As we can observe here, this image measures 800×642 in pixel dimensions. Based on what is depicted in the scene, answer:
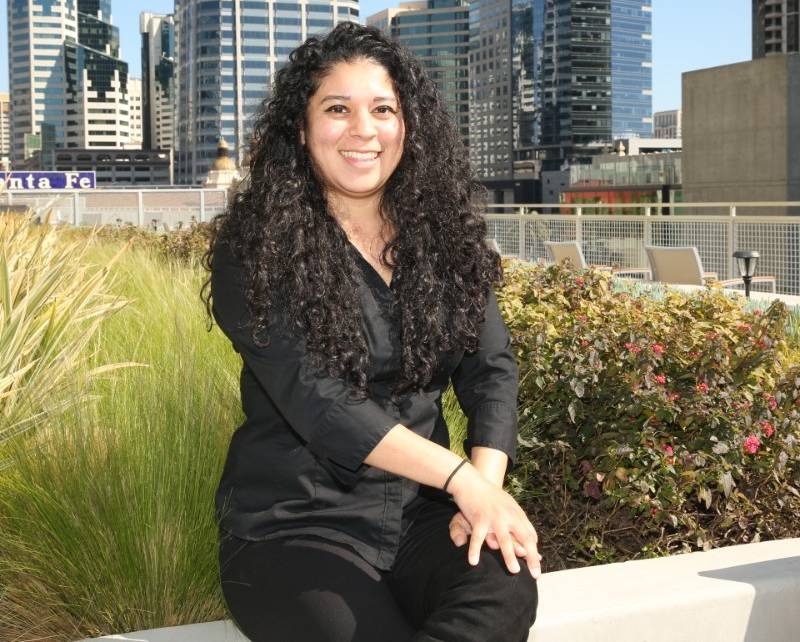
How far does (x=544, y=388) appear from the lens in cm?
351

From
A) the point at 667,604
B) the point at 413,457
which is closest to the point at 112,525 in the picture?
the point at 413,457

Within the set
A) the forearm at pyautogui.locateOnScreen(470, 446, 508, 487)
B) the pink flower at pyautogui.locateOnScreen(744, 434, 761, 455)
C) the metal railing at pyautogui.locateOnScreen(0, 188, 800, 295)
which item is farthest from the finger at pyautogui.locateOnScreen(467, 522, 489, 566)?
the metal railing at pyautogui.locateOnScreen(0, 188, 800, 295)

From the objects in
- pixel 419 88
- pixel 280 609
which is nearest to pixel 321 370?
pixel 280 609

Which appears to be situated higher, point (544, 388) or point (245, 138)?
point (245, 138)

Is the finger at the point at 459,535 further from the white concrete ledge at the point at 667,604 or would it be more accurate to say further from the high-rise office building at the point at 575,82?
the high-rise office building at the point at 575,82

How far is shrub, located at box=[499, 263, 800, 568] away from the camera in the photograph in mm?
3090

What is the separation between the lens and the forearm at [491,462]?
2.22m

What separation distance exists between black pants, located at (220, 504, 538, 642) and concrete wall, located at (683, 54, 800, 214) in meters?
30.9

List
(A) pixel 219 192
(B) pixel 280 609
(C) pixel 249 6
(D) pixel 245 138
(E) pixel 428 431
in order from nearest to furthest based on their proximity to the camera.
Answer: (B) pixel 280 609 → (E) pixel 428 431 → (D) pixel 245 138 → (A) pixel 219 192 → (C) pixel 249 6

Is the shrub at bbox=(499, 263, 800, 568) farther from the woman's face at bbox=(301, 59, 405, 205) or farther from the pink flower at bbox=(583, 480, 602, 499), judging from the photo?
the woman's face at bbox=(301, 59, 405, 205)

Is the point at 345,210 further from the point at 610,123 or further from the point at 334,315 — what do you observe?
the point at 610,123

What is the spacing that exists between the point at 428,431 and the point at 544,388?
130 cm

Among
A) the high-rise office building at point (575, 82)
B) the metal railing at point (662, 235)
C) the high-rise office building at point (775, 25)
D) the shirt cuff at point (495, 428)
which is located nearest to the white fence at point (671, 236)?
the metal railing at point (662, 235)

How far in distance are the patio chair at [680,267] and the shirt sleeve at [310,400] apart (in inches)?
368
